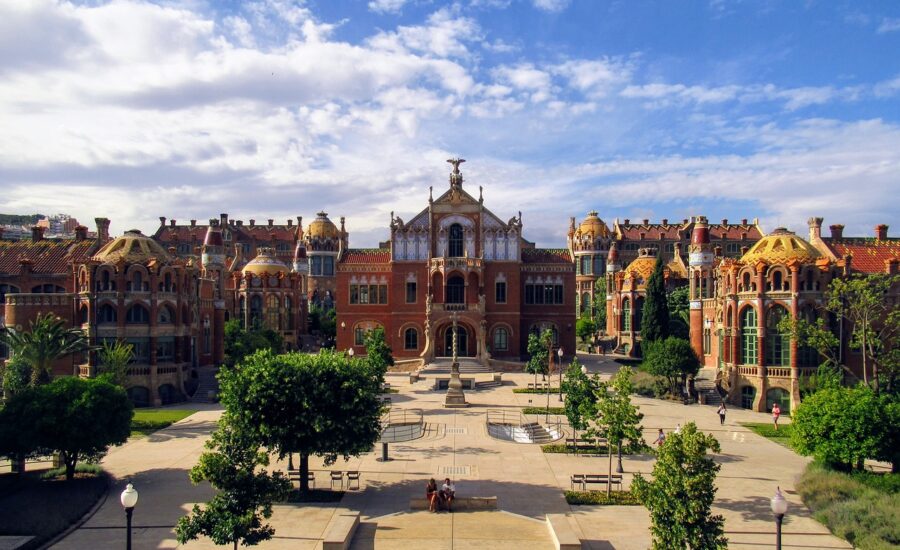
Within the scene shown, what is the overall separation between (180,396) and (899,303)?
5318cm

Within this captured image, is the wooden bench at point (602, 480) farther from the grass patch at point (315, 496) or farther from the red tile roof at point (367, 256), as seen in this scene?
the red tile roof at point (367, 256)

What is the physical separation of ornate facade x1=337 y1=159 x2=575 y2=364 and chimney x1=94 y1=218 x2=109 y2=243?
2251cm

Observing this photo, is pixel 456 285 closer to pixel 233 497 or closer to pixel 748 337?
pixel 748 337

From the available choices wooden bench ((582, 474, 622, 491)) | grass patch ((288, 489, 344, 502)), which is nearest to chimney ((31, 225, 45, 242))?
grass patch ((288, 489, 344, 502))

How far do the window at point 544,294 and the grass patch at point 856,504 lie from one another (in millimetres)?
42104

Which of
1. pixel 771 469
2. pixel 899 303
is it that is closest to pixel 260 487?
pixel 771 469

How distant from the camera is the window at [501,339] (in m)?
69.1

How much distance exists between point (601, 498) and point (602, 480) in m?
2.43

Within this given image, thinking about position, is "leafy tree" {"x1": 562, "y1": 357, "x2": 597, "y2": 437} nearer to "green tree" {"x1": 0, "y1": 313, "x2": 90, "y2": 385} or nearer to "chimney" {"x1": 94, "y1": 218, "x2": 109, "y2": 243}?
"green tree" {"x1": 0, "y1": 313, "x2": 90, "y2": 385}

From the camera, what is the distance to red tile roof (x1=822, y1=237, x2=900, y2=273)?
55.5 metres

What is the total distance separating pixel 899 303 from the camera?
158 ft

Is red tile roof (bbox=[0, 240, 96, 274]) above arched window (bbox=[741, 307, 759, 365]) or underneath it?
above

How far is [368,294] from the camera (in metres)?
70.9

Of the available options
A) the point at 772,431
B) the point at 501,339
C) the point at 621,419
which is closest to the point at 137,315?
the point at 501,339
